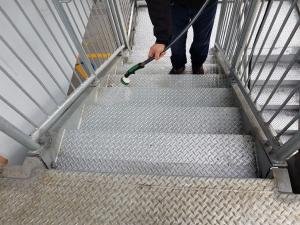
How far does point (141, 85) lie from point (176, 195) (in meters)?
1.44

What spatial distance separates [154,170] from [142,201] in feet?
0.74

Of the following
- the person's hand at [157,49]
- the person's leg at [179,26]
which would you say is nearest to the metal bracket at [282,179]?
the person's hand at [157,49]

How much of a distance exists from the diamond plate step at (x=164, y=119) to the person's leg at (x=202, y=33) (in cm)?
78

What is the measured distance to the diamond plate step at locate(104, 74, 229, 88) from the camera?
227cm

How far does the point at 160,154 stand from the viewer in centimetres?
134

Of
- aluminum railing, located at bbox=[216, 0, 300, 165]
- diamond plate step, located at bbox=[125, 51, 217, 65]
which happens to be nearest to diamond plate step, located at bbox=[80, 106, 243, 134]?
aluminum railing, located at bbox=[216, 0, 300, 165]

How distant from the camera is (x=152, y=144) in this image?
4.57ft

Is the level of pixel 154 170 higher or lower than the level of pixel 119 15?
higher

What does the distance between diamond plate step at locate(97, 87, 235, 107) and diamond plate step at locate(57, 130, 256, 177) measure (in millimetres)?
573

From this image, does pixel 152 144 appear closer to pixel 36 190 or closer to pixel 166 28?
pixel 36 190

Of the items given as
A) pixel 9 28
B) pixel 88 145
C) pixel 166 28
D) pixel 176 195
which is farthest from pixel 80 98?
pixel 176 195

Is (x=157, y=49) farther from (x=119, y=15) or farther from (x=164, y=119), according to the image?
(x=119, y=15)

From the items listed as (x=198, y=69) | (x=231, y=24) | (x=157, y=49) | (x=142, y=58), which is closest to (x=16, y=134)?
(x=157, y=49)

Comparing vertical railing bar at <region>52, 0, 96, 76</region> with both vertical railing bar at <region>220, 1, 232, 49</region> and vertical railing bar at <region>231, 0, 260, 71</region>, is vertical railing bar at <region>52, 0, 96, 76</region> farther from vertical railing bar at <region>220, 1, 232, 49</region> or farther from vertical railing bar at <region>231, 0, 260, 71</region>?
vertical railing bar at <region>220, 1, 232, 49</region>
